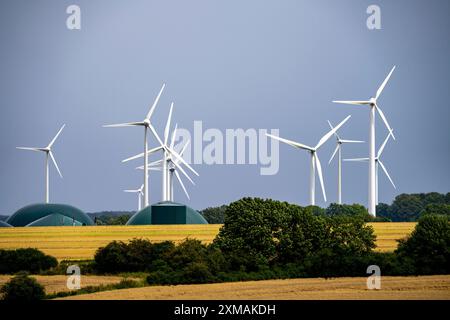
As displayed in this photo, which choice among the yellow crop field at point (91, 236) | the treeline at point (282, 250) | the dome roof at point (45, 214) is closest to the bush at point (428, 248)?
the treeline at point (282, 250)

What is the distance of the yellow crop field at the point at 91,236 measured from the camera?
342ft

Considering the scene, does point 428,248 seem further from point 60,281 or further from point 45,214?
point 45,214

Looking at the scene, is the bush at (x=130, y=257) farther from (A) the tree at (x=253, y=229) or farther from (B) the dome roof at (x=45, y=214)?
(B) the dome roof at (x=45, y=214)

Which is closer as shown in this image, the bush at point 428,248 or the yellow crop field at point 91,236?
the bush at point 428,248

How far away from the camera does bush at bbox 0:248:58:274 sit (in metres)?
85.7

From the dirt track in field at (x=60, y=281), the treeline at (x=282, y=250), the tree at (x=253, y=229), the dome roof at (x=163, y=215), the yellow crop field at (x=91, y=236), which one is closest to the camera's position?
the dirt track in field at (x=60, y=281)

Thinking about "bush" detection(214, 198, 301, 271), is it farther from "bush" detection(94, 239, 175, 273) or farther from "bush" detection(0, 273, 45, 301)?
"bush" detection(0, 273, 45, 301)

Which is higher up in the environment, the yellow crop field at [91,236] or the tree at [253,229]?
the tree at [253,229]

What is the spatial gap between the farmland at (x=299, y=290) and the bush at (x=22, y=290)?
8.41 feet

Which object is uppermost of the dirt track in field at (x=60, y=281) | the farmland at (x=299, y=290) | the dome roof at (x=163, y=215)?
the dome roof at (x=163, y=215)

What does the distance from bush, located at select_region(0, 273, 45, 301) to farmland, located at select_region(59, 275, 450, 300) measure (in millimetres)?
2564

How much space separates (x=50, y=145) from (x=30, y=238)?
5227cm

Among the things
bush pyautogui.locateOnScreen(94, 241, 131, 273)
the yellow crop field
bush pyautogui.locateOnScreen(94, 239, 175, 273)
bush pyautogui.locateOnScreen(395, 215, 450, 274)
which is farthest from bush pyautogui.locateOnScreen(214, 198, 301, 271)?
the yellow crop field
